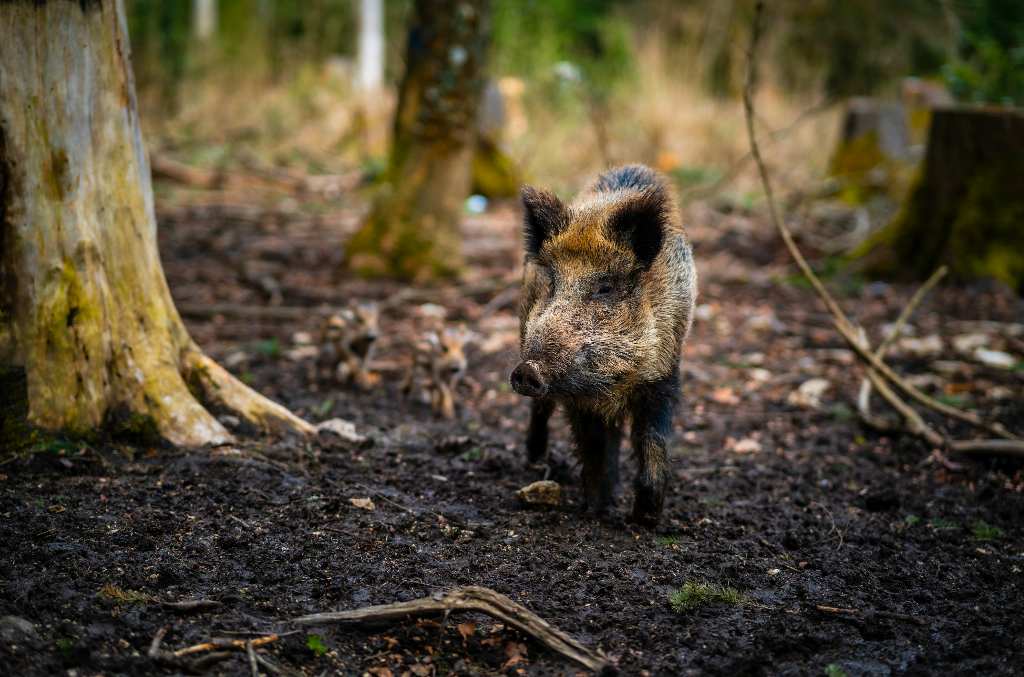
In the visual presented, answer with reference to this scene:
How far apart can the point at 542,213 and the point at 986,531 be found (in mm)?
2803

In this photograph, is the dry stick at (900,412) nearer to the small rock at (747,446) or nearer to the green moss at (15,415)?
the small rock at (747,446)

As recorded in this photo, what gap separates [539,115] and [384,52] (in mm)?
5056

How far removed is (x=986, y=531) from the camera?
4039 mm

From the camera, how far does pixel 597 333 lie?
12.0 ft

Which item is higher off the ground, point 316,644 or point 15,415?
point 15,415

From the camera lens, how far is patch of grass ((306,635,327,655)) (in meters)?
2.69

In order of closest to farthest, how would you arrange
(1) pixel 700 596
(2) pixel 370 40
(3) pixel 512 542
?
(1) pixel 700 596 → (3) pixel 512 542 → (2) pixel 370 40

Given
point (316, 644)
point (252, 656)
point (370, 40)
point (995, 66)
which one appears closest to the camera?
point (252, 656)

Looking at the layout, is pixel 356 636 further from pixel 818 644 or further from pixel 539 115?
pixel 539 115

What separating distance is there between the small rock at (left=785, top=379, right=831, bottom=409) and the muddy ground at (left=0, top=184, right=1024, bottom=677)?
3cm

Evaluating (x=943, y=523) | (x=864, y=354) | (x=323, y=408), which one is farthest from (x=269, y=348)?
(x=943, y=523)

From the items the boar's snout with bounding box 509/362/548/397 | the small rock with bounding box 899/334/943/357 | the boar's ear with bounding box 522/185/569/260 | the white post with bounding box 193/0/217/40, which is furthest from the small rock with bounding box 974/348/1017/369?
the white post with bounding box 193/0/217/40

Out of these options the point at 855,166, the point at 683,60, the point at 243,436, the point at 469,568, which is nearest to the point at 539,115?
the point at 683,60

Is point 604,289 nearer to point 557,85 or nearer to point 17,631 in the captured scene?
point 17,631
